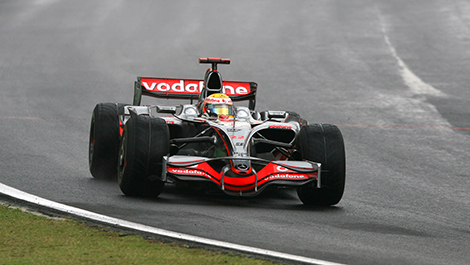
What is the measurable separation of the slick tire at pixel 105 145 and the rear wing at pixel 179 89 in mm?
1421

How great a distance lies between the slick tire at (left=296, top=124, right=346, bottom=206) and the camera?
8.77m

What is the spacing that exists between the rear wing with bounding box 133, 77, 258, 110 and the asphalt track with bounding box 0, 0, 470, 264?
1.48 metres

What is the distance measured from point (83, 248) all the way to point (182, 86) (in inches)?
267

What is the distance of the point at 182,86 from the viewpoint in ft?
41.0

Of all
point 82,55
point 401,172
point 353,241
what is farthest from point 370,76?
point 353,241

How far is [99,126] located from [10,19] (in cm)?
2223

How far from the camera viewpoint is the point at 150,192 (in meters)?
8.69

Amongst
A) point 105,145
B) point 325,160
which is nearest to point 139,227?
point 325,160

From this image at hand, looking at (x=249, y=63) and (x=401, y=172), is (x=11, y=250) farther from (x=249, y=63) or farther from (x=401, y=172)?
(x=249, y=63)

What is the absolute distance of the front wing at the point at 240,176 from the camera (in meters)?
8.48

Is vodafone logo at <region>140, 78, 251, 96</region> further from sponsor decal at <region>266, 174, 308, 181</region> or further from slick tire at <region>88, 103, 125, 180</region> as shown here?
sponsor decal at <region>266, 174, 308, 181</region>

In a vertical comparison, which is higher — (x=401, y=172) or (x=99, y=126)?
(x=99, y=126)

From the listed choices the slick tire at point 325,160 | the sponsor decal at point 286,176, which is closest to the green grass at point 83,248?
the sponsor decal at point 286,176

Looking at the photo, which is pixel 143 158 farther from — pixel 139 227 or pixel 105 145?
pixel 105 145
